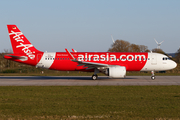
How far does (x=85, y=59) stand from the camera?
30.9 m

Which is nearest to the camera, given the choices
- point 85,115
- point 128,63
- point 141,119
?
point 141,119

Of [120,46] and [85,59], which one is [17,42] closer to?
[85,59]

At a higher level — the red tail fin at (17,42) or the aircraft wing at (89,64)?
the red tail fin at (17,42)

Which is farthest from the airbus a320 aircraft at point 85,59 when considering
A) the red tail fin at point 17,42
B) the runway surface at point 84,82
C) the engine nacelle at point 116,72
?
the runway surface at point 84,82

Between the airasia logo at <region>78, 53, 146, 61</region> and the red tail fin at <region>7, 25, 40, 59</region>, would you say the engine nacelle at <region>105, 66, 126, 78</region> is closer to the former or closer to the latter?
the airasia logo at <region>78, 53, 146, 61</region>

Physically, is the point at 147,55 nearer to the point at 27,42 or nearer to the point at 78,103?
the point at 27,42

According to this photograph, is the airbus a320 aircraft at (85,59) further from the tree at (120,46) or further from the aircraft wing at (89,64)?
the tree at (120,46)

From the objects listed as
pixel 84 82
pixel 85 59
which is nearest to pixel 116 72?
pixel 84 82

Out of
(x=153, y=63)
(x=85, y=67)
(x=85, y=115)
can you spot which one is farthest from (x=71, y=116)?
(x=153, y=63)

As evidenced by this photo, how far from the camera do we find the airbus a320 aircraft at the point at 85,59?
30.4 m

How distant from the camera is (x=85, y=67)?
30.4m

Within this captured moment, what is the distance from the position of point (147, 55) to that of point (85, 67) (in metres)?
8.28

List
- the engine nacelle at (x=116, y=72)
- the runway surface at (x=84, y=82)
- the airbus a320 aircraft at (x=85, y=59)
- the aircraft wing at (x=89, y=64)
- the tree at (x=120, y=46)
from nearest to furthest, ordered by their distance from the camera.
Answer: the runway surface at (x=84, y=82) < the engine nacelle at (x=116, y=72) < the aircraft wing at (x=89, y=64) < the airbus a320 aircraft at (x=85, y=59) < the tree at (x=120, y=46)

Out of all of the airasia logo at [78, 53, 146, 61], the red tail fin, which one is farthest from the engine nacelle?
the red tail fin
